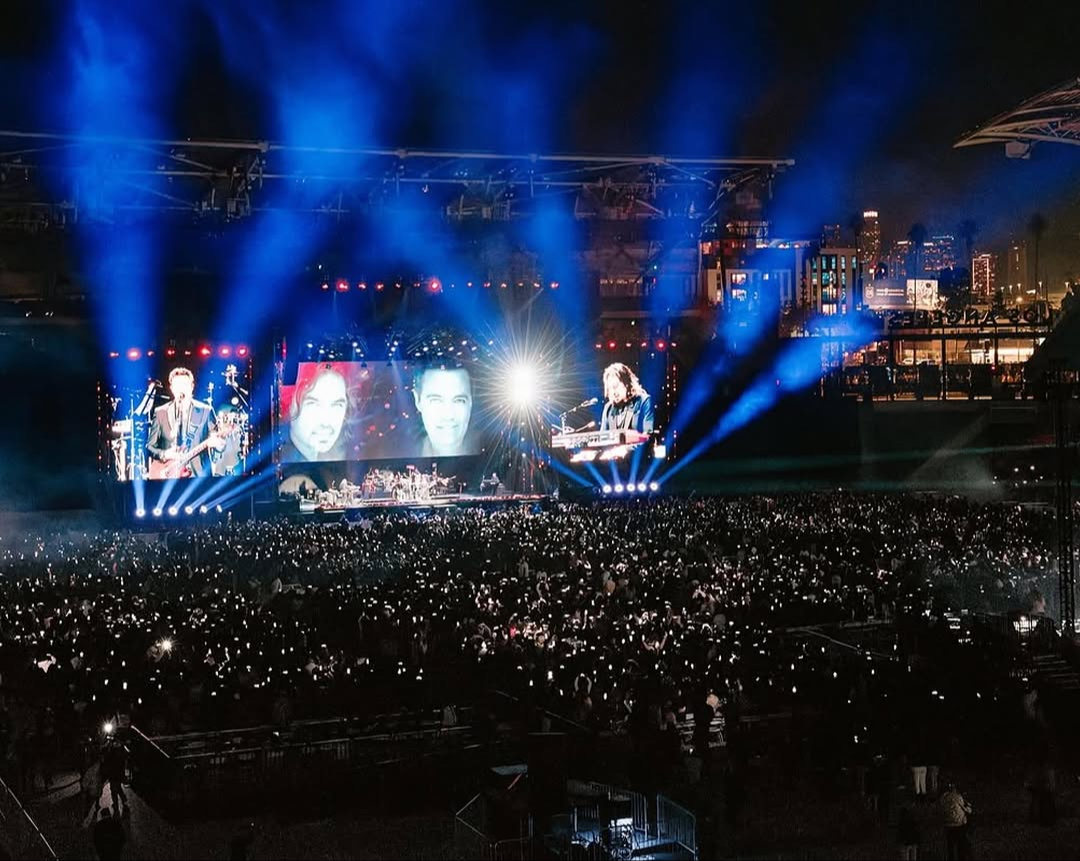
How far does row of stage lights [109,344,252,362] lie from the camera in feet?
85.1

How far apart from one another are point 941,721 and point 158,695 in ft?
22.1

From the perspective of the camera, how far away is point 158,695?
10.7 metres

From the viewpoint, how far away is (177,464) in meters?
26.3

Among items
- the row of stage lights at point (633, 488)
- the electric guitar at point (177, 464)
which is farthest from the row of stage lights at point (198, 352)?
the row of stage lights at point (633, 488)

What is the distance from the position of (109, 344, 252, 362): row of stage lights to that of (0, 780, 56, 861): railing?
1710 centimetres

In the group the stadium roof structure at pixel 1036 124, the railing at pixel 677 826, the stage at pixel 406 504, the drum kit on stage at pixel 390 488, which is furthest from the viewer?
the drum kit on stage at pixel 390 488

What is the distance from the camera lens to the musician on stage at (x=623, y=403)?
29781 millimetres

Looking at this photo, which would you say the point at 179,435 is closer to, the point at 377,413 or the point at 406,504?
the point at 377,413

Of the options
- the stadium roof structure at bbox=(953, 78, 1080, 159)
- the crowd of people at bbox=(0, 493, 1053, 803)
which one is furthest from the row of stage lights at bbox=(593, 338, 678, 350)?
the crowd of people at bbox=(0, 493, 1053, 803)

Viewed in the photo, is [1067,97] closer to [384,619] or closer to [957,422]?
[957,422]

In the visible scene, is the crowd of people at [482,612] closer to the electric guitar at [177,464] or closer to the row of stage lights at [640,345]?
the electric guitar at [177,464]

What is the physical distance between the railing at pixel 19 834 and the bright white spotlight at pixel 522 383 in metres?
20.3

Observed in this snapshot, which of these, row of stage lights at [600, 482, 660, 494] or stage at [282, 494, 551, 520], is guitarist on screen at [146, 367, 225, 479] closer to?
stage at [282, 494, 551, 520]

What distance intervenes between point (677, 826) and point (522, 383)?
21283 mm
